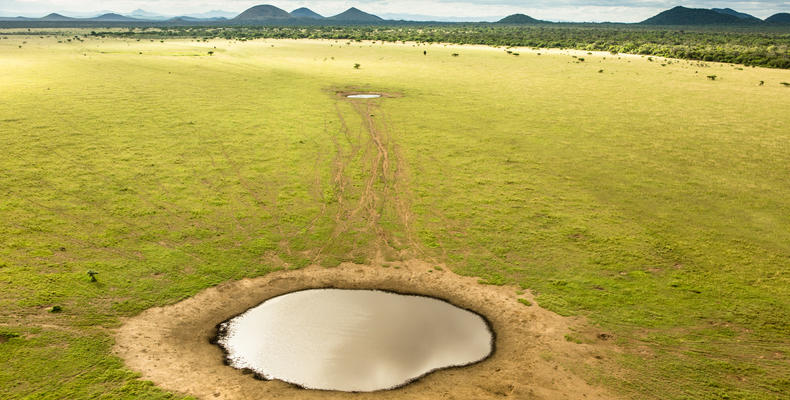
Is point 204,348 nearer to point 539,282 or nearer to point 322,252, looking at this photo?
point 322,252

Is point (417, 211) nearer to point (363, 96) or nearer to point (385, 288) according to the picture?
point (385, 288)

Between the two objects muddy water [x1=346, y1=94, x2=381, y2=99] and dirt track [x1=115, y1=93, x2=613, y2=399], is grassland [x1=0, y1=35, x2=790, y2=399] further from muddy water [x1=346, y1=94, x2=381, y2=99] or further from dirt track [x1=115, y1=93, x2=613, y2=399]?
muddy water [x1=346, y1=94, x2=381, y2=99]

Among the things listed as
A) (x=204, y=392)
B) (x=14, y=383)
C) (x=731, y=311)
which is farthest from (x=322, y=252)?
(x=731, y=311)

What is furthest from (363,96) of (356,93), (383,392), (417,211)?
(383,392)

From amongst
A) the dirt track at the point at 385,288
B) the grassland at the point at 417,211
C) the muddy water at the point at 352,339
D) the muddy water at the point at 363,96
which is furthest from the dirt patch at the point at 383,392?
the muddy water at the point at 363,96

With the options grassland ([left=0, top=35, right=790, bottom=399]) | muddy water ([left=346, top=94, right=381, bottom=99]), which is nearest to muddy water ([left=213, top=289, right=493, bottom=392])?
grassland ([left=0, top=35, right=790, bottom=399])
